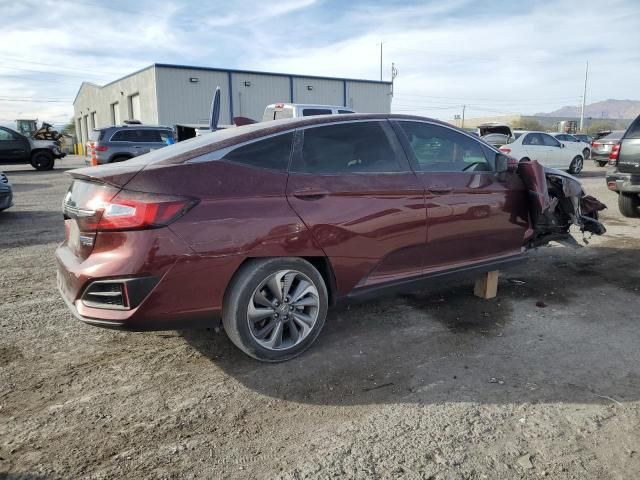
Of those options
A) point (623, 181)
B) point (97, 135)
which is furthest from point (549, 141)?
point (97, 135)

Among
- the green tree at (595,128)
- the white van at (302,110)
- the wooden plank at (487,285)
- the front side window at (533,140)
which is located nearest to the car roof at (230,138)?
the wooden plank at (487,285)

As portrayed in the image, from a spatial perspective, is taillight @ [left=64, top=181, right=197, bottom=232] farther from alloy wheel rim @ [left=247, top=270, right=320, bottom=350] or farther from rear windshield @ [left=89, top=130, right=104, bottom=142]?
rear windshield @ [left=89, top=130, right=104, bottom=142]

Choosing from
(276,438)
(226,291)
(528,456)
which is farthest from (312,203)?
(528,456)

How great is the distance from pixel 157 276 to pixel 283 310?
869 millimetres

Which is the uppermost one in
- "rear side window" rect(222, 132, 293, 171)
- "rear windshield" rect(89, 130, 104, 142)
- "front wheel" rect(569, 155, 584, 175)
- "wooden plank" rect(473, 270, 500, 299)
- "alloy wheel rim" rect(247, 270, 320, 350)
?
"rear windshield" rect(89, 130, 104, 142)

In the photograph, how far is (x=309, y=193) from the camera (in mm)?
3266

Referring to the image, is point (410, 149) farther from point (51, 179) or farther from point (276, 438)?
→ point (51, 179)

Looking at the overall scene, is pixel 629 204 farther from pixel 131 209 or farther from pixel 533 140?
pixel 131 209

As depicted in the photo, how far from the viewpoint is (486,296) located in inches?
180

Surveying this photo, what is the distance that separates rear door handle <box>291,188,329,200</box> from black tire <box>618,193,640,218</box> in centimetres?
714

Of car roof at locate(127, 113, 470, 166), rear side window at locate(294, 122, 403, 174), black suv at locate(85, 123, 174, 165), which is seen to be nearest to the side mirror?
rear side window at locate(294, 122, 403, 174)

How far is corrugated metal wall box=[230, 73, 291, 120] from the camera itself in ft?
103

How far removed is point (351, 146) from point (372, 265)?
890mm

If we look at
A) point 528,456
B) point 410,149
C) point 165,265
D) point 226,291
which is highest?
point 410,149
